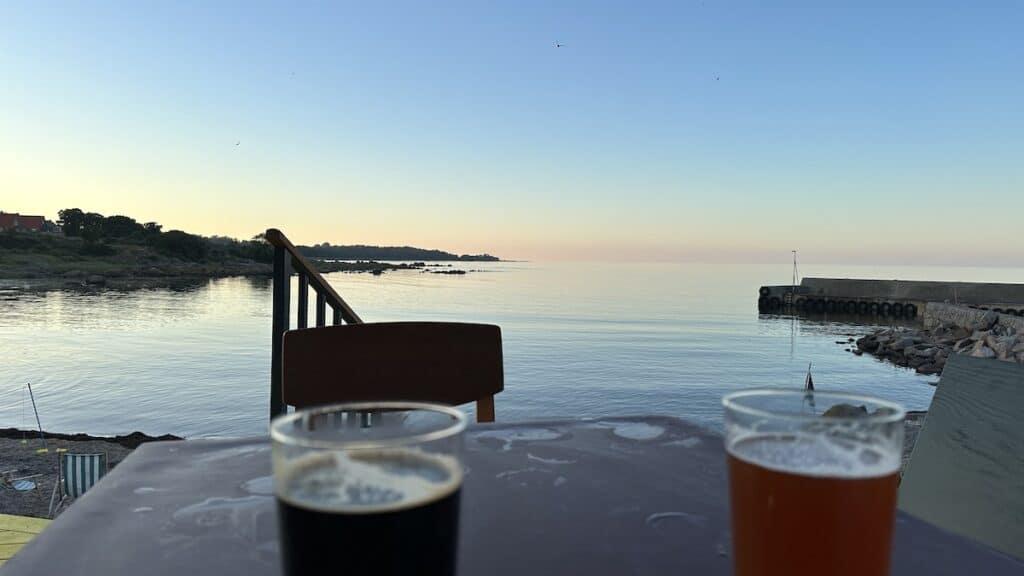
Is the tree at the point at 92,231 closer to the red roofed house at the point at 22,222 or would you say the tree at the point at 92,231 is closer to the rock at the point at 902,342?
the red roofed house at the point at 22,222

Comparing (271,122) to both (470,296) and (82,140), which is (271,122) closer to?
(82,140)

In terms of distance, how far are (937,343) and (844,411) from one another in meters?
27.4

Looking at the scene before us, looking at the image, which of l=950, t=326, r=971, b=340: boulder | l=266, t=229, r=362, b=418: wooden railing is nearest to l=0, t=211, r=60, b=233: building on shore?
l=266, t=229, r=362, b=418: wooden railing

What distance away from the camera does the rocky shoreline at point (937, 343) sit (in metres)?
18.7

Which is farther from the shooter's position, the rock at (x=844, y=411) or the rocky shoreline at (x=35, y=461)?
the rocky shoreline at (x=35, y=461)

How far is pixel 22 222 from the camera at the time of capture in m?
56.7

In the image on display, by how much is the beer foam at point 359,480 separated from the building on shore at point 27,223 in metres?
65.6

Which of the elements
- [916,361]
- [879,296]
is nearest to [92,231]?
[916,361]

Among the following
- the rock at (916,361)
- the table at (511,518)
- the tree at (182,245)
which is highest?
the tree at (182,245)

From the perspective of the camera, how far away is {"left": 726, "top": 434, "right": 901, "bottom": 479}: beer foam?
355mm

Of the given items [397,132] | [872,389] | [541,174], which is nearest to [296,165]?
[397,132]

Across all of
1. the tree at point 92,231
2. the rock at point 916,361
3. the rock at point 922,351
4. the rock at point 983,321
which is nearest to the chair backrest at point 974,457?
Result: the rock at point 916,361

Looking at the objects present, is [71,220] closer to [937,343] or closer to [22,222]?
[22,222]

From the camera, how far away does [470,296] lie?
Result: 48.8 metres
